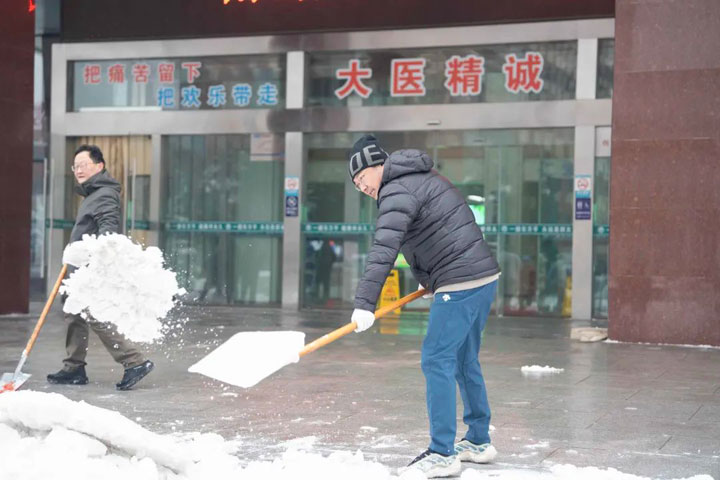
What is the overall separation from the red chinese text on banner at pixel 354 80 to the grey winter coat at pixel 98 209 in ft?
39.1

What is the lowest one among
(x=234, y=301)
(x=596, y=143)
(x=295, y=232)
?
(x=234, y=301)

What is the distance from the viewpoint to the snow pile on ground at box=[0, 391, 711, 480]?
4324mm

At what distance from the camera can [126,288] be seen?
757cm

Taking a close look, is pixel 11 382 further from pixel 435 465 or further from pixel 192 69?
pixel 192 69

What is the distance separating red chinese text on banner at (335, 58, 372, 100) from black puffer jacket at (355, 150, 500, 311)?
14.8m

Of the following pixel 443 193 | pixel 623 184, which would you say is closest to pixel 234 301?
pixel 623 184

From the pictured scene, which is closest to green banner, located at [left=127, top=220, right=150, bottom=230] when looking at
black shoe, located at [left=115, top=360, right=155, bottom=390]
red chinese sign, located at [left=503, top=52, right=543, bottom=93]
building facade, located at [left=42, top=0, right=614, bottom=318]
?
building facade, located at [left=42, top=0, right=614, bottom=318]

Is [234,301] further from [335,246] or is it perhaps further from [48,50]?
[48,50]

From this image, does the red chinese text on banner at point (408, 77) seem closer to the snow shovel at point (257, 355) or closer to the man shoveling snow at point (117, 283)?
the man shoveling snow at point (117, 283)

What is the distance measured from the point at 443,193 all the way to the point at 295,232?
15030mm

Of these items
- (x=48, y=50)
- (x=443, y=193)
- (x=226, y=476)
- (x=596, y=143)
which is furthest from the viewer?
(x=48, y=50)

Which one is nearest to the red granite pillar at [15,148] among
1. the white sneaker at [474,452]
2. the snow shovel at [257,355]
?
the snow shovel at [257,355]

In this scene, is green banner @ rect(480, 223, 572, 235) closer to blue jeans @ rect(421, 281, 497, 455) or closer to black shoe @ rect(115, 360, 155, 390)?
black shoe @ rect(115, 360, 155, 390)

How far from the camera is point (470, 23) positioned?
19.4 meters
